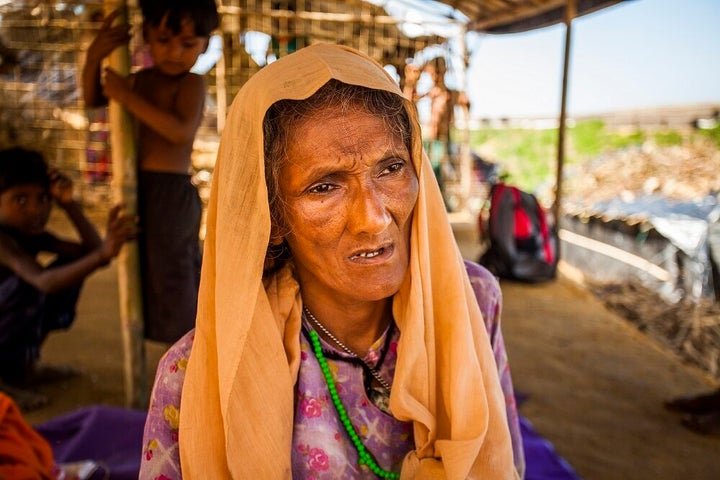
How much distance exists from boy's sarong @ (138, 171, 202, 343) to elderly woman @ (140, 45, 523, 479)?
1534 millimetres

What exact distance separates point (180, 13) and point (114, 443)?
6.79 feet

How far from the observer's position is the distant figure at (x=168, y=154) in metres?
2.62

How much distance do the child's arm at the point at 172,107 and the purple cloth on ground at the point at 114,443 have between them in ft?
4.77

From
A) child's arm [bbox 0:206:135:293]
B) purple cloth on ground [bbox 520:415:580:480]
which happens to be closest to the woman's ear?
purple cloth on ground [bbox 520:415:580:480]

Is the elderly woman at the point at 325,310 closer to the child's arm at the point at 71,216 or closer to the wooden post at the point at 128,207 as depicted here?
the wooden post at the point at 128,207

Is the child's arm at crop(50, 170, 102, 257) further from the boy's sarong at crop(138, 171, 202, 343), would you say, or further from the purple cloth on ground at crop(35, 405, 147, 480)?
the purple cloth on ground at crop(35, 405, 147, 480)

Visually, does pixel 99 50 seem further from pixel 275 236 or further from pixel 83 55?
pixel 83 55

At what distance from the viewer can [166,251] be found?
2.84 meters

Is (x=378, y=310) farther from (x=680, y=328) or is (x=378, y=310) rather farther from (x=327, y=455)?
A: (x=680, y=328)

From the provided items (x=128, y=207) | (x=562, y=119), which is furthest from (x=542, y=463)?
(x=562, y=119)

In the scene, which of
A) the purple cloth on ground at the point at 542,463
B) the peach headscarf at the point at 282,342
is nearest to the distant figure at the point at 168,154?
the peach headscarf at the point at 282,342

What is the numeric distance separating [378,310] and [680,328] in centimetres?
450

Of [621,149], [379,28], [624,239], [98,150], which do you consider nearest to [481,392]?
[624,239]

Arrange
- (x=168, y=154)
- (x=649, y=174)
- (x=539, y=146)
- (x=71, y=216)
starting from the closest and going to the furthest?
(x=168, y=154) < (x=71, y=216) < (x=649, y=174) < (x=539, y=146)
